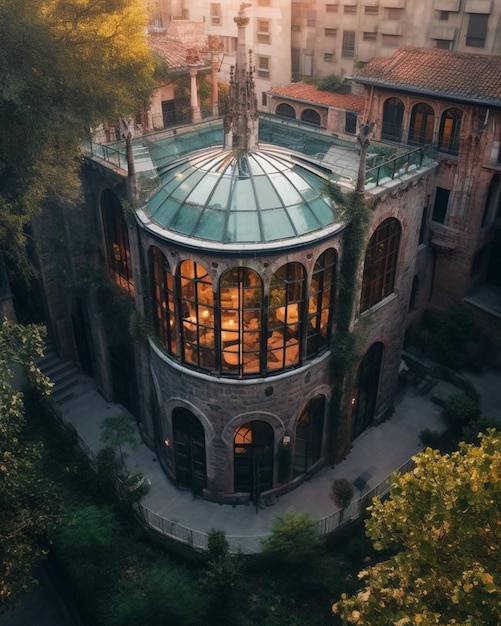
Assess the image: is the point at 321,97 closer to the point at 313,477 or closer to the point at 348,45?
the point at 348,45

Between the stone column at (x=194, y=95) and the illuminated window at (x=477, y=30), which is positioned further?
the illuminated window at (x=477, y=30)

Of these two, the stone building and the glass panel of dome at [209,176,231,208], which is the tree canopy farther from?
the stone building

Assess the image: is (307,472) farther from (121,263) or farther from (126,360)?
(121,263)

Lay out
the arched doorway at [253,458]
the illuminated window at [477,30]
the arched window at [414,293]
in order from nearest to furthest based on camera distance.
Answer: the arched doorway at [253,458], the arched window at [414,293], the illuminated window at [477,30]

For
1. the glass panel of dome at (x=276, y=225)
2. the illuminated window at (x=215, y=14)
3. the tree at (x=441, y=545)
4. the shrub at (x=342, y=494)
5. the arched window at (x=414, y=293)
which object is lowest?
the shrub at (x=342, y=494)

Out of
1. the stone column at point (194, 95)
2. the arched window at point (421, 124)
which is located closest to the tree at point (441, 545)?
the arched window at point (421, 124)

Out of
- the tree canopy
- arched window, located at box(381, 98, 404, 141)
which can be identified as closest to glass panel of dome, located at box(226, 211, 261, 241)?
the tree canopy

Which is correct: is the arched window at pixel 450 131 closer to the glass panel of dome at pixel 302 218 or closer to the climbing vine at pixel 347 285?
the climbing vine at pixel 347 285
